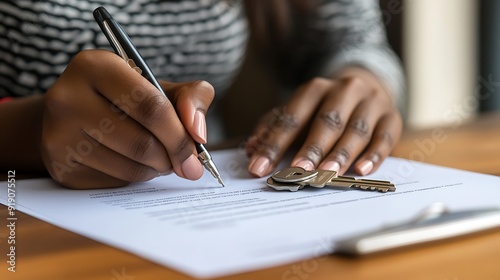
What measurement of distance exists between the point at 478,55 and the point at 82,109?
2131mm

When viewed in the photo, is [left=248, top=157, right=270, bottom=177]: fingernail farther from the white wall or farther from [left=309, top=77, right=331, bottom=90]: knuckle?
the white wall

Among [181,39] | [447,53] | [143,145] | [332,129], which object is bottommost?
[447,53]

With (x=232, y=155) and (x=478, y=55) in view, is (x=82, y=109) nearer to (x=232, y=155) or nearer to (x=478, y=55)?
(x=232, y=155)

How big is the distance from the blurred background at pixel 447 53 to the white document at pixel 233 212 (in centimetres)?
178

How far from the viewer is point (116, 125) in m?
0.53

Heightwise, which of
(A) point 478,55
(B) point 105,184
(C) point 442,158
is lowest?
(A) point 478,55

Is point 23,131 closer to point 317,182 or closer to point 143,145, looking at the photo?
point 143,145

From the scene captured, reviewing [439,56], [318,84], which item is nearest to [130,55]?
[318,84]

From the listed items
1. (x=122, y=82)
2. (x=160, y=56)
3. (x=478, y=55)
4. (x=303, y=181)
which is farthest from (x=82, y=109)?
(x=478, y=55)

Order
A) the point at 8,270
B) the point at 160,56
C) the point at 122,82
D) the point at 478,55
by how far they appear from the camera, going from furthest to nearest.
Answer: the point at 478,55 → the point at 160,56 → the point at 122,82 → the point at 8,270

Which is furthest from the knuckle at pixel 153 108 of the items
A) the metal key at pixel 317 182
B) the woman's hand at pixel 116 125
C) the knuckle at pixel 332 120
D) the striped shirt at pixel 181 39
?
the striped shirt at pixel 181 39

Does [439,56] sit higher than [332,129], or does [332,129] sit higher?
[332,129]

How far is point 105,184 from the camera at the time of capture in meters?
0.56

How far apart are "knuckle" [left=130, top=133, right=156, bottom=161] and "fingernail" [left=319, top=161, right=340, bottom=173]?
16 cm
